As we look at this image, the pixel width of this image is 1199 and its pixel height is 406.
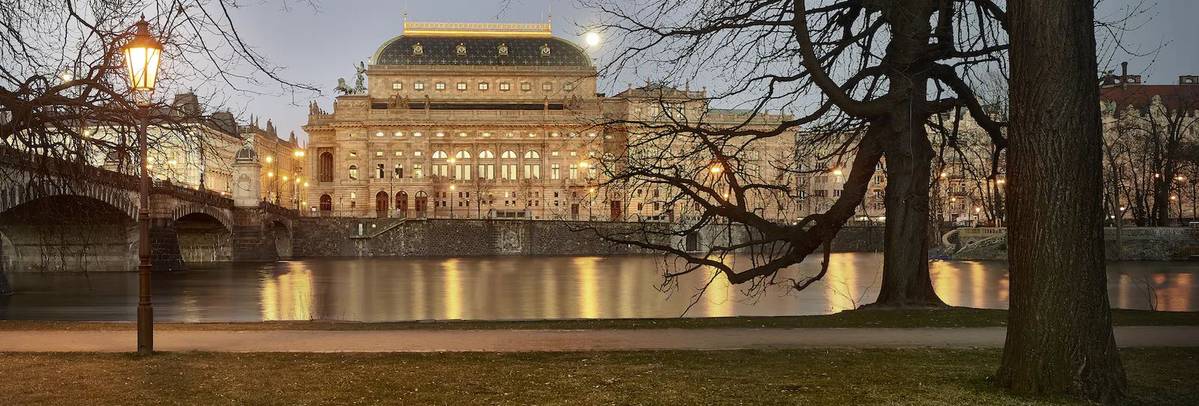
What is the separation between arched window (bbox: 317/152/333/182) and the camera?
146000 mm

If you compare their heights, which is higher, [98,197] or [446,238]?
[98,197]

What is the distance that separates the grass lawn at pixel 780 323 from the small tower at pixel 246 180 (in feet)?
201

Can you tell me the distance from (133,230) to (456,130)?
77.1 metres

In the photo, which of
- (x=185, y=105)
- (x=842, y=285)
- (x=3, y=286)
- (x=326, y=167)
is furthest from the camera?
(x=326, y=167)

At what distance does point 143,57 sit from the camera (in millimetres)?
14477

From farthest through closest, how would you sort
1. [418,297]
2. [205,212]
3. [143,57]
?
[205,212], [418,297], [143,57]

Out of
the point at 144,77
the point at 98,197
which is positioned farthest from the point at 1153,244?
the point at 144,77

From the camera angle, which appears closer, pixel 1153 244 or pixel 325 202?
pixel 1153 244

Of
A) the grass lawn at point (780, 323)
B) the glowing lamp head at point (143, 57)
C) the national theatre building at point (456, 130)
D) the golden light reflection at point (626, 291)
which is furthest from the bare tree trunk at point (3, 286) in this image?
the national theatre building at point (456, 130)

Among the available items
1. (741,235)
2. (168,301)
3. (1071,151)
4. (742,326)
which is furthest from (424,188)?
(1071,151)

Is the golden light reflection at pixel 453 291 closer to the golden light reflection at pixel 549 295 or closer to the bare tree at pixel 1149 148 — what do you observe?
the golden light reflection at pixel 549 295

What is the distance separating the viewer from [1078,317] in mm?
10602

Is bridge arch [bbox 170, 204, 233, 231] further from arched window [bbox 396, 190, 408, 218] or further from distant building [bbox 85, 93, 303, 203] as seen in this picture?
arched window [bbox 396, 190, 408, 218]

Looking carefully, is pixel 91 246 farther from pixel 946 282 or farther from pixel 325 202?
pixel 325 202
